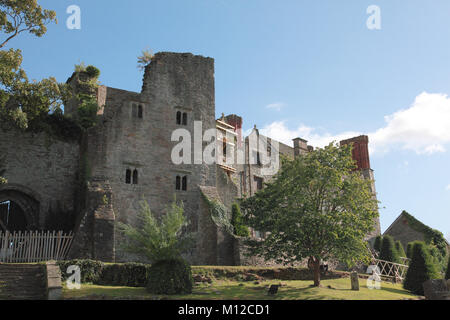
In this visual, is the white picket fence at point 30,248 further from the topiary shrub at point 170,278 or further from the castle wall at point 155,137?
the topiary shrub at point 170,278

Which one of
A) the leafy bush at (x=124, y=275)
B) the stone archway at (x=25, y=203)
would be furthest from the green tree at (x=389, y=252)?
the stone archway at (x=25, y=203)

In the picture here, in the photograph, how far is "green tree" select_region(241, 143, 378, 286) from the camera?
1895 cm

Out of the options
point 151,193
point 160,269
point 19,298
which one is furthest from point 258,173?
point 19,298

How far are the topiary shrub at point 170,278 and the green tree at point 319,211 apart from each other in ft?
18.8

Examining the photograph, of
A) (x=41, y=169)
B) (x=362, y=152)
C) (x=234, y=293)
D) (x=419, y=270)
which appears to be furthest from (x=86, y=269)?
(x=362, y=152)

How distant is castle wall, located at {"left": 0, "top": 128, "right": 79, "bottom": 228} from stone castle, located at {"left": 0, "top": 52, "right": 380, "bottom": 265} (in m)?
0.05

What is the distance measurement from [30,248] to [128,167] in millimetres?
6825

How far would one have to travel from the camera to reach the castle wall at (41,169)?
75.2 feet

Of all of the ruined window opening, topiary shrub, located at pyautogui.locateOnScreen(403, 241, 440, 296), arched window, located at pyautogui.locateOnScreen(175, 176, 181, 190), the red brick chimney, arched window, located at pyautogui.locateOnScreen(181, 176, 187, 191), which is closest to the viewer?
topiary shrub, located at pyautogui.locateOnScreen(403, 241, 440, 296)

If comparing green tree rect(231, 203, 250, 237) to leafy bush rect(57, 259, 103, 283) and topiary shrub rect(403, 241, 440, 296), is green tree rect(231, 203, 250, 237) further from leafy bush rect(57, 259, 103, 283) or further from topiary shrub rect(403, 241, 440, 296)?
leafy bush rect(57, 259, 103, 283)

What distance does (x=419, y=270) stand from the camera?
2344 cm

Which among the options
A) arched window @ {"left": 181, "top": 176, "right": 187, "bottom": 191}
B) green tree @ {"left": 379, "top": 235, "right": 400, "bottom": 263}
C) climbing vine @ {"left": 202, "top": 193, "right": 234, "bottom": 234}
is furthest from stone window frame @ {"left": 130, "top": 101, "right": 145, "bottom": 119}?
green tree @ {"left": 379, "top": 235, "right": 400, "bottom": 263}

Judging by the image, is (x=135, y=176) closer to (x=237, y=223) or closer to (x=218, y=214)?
(x=218, y=214)

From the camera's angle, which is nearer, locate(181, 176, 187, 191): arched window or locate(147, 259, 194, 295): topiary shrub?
locate(147, 259, 194, 295): topiary shrub
